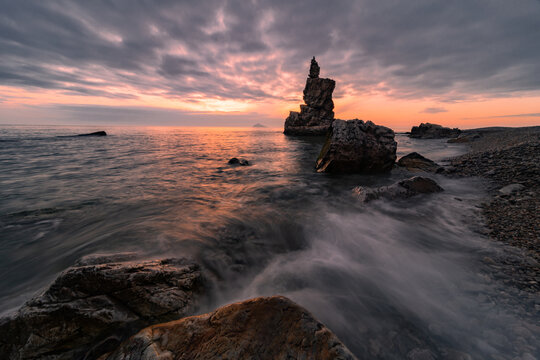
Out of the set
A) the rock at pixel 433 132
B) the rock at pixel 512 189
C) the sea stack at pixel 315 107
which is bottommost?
the rock at pixel 512 189

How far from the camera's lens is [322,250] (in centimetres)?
425

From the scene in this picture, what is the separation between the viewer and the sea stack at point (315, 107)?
5591cm

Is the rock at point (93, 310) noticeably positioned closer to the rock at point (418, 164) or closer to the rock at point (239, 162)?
the rock at point (239, 162)

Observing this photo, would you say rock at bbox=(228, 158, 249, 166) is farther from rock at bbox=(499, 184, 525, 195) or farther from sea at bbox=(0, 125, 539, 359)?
rock at bbox=(499, 184, 525, 195)

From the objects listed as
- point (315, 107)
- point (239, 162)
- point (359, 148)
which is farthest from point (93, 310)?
point (315, 107)

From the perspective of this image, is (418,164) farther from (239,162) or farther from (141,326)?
(141,326)

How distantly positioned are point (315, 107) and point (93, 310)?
60.9 meters

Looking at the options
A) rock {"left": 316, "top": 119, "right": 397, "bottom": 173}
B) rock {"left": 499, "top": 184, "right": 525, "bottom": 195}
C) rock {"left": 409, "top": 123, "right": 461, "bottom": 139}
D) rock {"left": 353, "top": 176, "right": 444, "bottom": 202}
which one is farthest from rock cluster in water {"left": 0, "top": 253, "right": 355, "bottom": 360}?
rock {"left": 409, "top": 123, "right": 461, "bottom": 139}

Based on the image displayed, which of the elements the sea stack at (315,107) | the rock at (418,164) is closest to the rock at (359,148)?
the rock at (418,164)

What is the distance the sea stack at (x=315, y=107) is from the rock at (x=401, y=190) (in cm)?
5124

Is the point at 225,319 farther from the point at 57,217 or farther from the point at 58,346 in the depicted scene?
the point at 57,217

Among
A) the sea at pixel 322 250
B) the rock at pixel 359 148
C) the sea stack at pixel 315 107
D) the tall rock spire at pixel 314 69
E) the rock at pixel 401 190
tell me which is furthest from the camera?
the tall rock spire at pixel 314 69

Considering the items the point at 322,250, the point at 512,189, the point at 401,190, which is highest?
the point at 512,189

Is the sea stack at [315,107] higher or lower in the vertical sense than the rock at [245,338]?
higher
